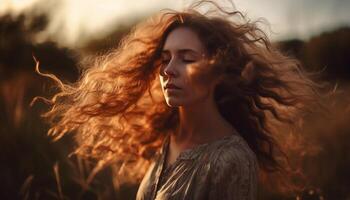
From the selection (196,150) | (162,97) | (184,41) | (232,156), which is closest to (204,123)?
(196,150)

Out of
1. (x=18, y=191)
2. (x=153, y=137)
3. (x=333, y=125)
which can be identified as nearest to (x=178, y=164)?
(x=153, y=137)

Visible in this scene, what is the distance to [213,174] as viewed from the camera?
3250mm

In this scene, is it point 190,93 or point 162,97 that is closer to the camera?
point 190,93

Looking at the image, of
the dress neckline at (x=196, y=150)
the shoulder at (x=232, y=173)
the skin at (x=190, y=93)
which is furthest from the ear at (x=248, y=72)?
the shoulder at (x=232, y=173)

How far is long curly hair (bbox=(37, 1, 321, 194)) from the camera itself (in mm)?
3543

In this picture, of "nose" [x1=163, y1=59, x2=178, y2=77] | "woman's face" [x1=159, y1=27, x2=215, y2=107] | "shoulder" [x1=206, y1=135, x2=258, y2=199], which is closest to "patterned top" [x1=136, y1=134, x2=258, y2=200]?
"shoulder" [x1=206, y1=135, x2=258, y2=199]

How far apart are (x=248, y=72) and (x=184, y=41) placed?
33 cm

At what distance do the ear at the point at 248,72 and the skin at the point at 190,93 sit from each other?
0.47 feet

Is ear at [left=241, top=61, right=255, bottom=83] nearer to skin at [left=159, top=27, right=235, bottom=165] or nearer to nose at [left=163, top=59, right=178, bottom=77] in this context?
skin at [left=159, top=27, right=235, bottom=165]

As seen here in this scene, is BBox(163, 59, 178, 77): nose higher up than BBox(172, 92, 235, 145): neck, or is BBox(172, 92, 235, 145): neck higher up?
BBox(163, 59, 178, 77): nose

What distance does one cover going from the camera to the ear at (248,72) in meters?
3.51

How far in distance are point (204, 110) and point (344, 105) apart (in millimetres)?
2570

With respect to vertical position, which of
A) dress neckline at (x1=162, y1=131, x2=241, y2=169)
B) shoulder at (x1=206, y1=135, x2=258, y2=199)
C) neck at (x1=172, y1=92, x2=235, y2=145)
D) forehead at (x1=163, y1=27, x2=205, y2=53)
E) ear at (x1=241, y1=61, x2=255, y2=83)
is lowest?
shoulder at (x1=206, y1=135, x2=258, y2=199)

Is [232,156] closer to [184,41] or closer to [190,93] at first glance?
[190,93]
